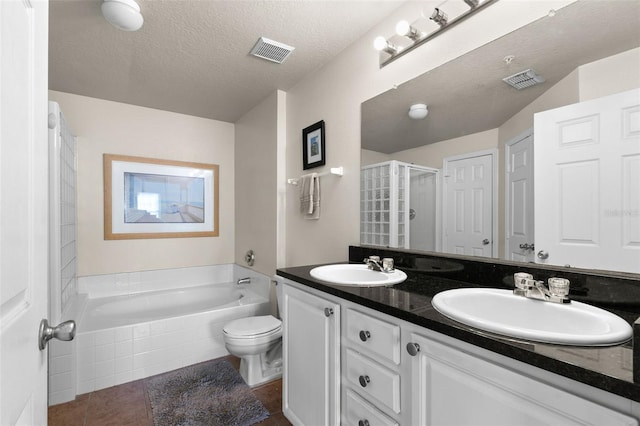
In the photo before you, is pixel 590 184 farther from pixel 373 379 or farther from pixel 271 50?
pixel 271 50

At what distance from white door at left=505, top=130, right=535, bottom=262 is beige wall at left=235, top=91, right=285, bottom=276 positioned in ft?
6.37

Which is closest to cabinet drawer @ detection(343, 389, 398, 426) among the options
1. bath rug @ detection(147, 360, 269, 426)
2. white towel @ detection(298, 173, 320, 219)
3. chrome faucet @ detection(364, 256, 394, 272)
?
chrome faucet @ detection(364, 256, 394, 272)

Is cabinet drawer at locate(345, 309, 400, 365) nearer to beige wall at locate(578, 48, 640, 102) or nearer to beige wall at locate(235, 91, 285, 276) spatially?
beige wall at locate(578, 48, 640, 102)

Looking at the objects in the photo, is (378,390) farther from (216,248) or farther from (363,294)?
(216,248)

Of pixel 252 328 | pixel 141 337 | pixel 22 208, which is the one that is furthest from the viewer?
pixel 141 337

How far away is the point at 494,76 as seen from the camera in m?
1.33

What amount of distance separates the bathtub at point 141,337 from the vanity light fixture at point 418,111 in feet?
7.03

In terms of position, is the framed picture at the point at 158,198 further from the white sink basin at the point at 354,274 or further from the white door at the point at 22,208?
the white door at the point at 22,208

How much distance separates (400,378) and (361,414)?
303mm

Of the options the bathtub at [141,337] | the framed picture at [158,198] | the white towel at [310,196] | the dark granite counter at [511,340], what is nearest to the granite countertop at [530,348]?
the dark granite counter at [511,340]

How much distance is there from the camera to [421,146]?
1.61m

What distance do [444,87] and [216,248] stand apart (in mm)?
3010

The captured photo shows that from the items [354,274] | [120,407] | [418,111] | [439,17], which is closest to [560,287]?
[354,274]

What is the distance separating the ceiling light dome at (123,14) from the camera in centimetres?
161
